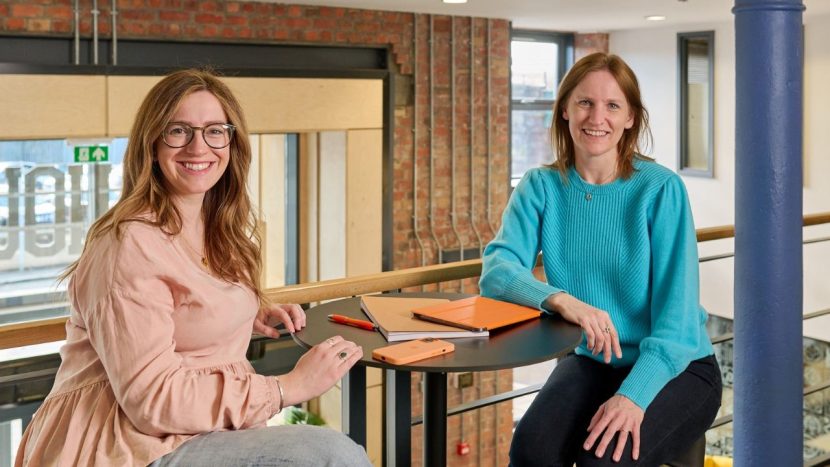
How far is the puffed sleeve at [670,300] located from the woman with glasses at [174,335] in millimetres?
623

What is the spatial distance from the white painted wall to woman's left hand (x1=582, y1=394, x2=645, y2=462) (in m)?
5.92

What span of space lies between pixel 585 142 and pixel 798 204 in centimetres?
45

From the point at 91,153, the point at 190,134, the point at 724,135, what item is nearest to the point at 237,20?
the point at 91,153

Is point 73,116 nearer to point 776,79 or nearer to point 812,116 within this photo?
point 776,79

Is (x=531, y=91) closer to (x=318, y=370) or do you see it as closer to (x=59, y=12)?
(x=59, y=12)

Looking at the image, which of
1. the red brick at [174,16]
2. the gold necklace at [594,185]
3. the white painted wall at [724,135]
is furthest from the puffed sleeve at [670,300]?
the white painted wall at [724,135]

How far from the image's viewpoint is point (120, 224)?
145 cm

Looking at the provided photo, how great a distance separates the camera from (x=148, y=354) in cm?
139

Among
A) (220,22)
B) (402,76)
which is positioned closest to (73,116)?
(220,22)

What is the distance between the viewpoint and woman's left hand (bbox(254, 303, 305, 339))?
6.15 ft

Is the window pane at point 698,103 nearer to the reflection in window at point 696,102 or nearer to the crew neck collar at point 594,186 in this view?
the reflection in window at point 696,102

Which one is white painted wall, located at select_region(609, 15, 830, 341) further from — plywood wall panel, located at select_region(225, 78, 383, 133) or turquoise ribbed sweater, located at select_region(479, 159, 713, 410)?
turquoise ribbed sweater, located at select_region(479, 159, 713, 410)

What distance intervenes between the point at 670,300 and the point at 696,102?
271 inches

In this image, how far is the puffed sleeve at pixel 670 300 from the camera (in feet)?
6.29
